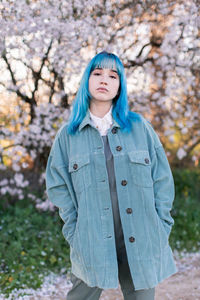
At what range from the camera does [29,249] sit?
444 cm

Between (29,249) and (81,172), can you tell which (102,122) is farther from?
(29,249)

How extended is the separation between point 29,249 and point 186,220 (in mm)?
2233

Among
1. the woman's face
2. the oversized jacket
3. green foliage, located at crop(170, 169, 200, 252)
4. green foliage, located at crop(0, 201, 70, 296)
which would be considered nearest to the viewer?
the oversized jacket

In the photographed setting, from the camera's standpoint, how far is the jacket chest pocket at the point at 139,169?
7.13ft

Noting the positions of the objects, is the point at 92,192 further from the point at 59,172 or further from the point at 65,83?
the point at 65,83

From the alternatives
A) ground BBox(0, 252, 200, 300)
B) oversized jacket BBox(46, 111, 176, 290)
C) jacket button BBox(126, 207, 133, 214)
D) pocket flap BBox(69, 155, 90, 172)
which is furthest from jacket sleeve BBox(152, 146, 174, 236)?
ground BBox(0, 252, 200, 300)

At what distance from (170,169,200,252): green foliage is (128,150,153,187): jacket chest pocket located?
292cm

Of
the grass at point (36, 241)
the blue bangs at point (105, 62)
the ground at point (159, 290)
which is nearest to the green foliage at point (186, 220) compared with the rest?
the grass at point (36, 241)

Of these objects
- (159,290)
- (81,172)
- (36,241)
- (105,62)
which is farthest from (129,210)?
(36,241)

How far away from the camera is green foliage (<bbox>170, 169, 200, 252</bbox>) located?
16.5ft

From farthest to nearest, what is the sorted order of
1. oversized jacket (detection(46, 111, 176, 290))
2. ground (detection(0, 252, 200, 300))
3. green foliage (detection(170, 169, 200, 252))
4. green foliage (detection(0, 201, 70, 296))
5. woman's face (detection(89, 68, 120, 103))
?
green foliage (detection(170, 169, 200, 252)), green foliage (detection(0, 201, 70, 296)), ground (detection(0, 252, 200, 300)), woman's face (detection(89, 68, 120, 103)), oversized jacket (detection(46, 111, 176, 290))

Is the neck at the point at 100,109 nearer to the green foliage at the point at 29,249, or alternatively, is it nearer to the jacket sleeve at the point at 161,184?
the jacket sleeve at the point at 161,184

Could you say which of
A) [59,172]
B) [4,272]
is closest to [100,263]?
[59,172]

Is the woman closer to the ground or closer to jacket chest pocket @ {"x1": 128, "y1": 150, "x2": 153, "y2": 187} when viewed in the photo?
jacket chest pocket @ {"x1": 128, "y1": 150, "x2": 153, "y2": 187}
